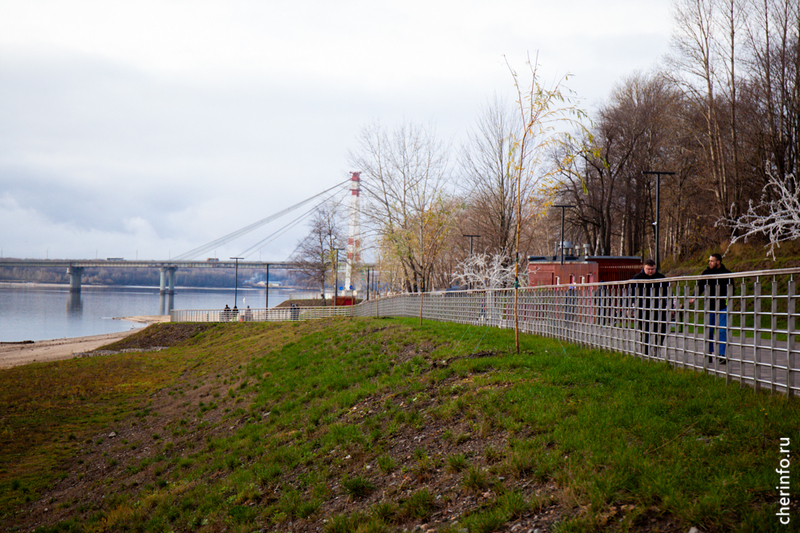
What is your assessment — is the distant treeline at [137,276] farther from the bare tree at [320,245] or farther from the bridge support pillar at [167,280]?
the bare tree at [320,245]

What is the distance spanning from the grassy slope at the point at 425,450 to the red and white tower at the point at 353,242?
664 inches

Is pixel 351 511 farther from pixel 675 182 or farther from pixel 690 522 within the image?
pixel 675 182

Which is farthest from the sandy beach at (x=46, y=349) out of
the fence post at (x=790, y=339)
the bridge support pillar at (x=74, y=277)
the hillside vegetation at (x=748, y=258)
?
the bridge support pillar at (x=74, y=277)

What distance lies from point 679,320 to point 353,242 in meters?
28.8

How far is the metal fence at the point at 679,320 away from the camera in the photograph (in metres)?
5.73

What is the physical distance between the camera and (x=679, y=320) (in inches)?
304

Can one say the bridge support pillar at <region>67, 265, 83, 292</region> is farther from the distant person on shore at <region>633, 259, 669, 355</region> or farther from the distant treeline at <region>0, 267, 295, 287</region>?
the distant person on shore at <region>633, 259, 669, 355</region>

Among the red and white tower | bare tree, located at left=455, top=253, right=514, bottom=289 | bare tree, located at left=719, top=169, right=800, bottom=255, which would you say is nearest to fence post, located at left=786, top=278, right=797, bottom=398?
bare tree, located at left=719, top=169, right=800, bottom=255

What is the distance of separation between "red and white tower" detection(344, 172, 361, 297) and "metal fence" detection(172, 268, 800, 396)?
14671 mm

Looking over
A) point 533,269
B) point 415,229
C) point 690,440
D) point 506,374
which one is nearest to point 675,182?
→ point 533,269

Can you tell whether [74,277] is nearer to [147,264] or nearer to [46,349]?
[147,264]

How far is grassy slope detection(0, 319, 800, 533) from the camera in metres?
4.07

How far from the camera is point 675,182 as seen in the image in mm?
40250

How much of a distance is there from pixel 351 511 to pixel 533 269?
71.2ft
